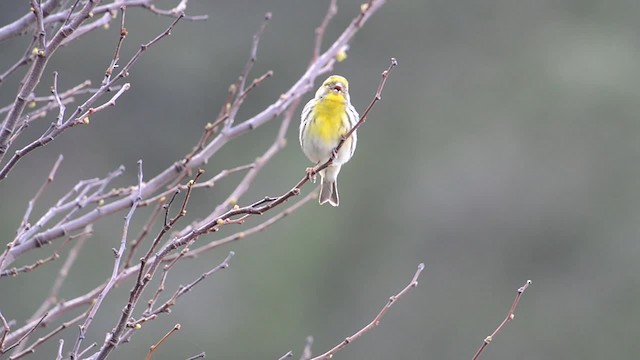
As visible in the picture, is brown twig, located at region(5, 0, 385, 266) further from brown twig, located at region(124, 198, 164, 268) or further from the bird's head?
the bird's head

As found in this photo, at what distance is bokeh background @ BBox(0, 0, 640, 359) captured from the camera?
1191cm

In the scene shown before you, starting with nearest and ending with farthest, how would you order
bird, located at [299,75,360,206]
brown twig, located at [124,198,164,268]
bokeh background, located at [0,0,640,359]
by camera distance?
brown twig, located at [124,198,164,268], bird, located at [299,75,360,206], bokeh background, located at [0,0,640,359]

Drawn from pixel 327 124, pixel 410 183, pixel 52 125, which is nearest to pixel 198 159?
pixel 327 124

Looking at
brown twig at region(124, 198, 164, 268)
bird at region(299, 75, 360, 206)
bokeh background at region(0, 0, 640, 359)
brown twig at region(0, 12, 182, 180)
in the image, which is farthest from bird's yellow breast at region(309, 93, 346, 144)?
bokeh background at region(0, 0, 640, 359)

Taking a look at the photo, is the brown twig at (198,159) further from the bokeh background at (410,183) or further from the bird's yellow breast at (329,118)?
the bokeh background at (410,183)

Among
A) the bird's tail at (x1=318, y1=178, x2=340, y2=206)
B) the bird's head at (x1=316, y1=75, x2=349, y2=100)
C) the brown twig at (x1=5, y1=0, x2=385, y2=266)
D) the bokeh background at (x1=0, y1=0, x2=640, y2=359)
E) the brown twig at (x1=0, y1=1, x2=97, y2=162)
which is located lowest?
the brown twig at (x1=0, y1=1, x2=97, y2=162)

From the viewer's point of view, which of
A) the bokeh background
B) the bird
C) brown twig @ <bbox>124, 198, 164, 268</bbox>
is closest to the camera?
brown twig @ <bbox>124, 198, 164, 268</bbox>

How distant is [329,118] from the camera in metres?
4.00

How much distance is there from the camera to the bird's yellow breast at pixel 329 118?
3.96 metres

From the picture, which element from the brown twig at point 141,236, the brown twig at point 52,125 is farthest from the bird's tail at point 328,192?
the brown twig at point 52,125

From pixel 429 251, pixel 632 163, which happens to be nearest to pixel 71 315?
pixel 429 251

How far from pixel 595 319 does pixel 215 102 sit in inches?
193

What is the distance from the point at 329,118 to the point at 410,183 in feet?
29.9

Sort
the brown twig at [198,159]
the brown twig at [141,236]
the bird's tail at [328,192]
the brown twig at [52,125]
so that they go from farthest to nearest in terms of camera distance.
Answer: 1. the bird's tail at [328,192]
2. the brown twig at [198,159]
3. the brown twig at [141,236]
4. the brown twig at [52,125]
